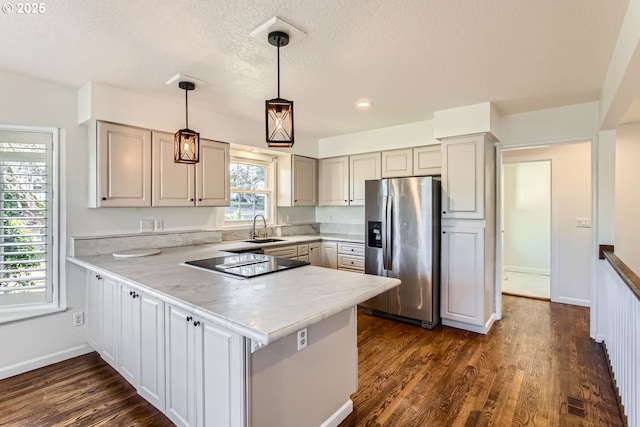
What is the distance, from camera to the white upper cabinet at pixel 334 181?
4781 mm

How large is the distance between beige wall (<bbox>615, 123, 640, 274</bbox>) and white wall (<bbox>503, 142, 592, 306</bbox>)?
0.80 metres

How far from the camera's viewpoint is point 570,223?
429 cm

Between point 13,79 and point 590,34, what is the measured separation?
13.7ft

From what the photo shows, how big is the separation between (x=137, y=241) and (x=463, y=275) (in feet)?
11.2

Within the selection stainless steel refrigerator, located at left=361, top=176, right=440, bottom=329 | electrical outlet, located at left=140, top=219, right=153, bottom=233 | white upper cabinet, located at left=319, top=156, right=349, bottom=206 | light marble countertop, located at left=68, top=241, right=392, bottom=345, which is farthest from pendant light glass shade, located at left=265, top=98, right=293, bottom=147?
white upper cabinet, located at left=319, top=156, right=349, bottom=206

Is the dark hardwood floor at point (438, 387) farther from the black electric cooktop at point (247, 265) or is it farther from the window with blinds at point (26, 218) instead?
the black electric cooktop at point (247, 265)

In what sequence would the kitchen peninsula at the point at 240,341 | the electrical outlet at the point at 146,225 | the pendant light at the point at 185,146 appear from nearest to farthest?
the kitchen peninsula at the point at 240,341, the pendant light at the point at 185,146, the electrical outlet at the point at 146,225

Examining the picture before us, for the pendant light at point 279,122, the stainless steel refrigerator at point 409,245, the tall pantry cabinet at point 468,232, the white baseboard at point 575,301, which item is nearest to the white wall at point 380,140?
the tall pantry cabinet at point 468,232

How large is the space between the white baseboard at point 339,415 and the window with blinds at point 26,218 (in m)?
2.67

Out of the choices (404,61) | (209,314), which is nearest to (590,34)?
(404,61)

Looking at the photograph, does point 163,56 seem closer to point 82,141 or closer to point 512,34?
point 82,141

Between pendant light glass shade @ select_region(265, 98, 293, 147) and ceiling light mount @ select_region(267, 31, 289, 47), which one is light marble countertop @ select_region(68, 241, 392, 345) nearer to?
pendant light glass shade @ select_region(265, 98, 293, 147)

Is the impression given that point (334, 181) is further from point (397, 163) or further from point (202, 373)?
point (202, 373)

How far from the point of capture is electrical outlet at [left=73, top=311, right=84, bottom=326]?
2.91m
